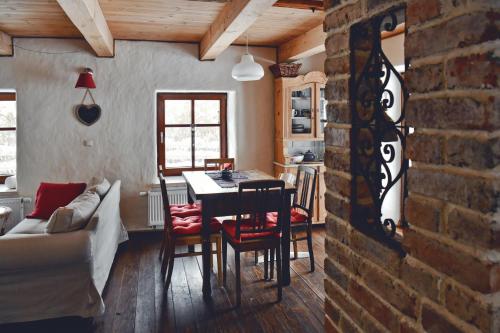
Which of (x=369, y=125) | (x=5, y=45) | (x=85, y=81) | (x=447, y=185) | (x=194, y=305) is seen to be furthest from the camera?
(x=85, y=81)

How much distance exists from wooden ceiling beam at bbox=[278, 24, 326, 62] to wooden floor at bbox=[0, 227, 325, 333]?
232 cm

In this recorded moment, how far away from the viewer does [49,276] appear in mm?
2840

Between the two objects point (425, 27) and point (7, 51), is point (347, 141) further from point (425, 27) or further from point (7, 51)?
point (7, 51)

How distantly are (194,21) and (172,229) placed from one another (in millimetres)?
2173

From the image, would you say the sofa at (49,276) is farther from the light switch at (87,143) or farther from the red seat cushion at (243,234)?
the light switch at (87,143)

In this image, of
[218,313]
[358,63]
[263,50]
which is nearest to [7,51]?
[263,50]

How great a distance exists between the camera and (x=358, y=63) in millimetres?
1181

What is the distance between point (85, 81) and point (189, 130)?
1.44 m

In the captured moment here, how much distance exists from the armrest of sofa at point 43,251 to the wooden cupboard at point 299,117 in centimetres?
310

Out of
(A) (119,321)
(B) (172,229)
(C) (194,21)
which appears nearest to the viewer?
(A) (119,321)

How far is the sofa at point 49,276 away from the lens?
2.76 meters

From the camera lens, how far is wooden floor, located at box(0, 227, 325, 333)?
2.91 metres

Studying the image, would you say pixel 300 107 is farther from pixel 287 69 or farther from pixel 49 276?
pixel 49 276

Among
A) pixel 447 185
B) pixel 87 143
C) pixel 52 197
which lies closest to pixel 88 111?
pixel 87 143
